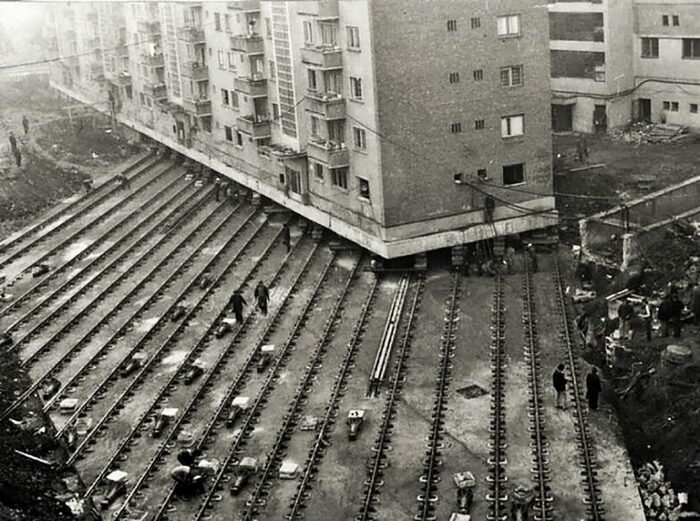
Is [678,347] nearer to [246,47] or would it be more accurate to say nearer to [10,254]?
[246,47]

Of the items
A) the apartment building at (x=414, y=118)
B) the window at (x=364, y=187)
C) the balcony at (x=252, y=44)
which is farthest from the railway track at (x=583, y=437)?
the balcony at (x=252, y=44)

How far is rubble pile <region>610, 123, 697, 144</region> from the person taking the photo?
5525 cm

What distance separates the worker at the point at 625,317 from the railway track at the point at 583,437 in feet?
5.18

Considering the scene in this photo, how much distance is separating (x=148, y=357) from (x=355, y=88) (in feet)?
44.4

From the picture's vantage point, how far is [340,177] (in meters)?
41.9

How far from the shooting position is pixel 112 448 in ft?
86.6

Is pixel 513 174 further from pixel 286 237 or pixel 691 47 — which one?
pixel 691 47

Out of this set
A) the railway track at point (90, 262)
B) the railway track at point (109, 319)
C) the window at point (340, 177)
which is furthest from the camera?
the window at point (340, 177)

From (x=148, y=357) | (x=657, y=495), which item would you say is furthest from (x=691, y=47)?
(x=657, y=495)

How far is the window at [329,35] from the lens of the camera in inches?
1579

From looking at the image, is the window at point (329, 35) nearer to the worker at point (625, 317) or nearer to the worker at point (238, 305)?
the worker at point (238, 305)

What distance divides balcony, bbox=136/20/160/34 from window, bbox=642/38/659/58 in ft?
95.4

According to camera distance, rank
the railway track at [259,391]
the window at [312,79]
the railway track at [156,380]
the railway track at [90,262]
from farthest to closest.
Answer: the window at [312,79] < the railway track at [90,262] < the railway track at [156,380] < the railway track at [259,391]

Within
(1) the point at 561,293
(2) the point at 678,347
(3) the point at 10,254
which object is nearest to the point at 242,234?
(3) the point at 10,254
